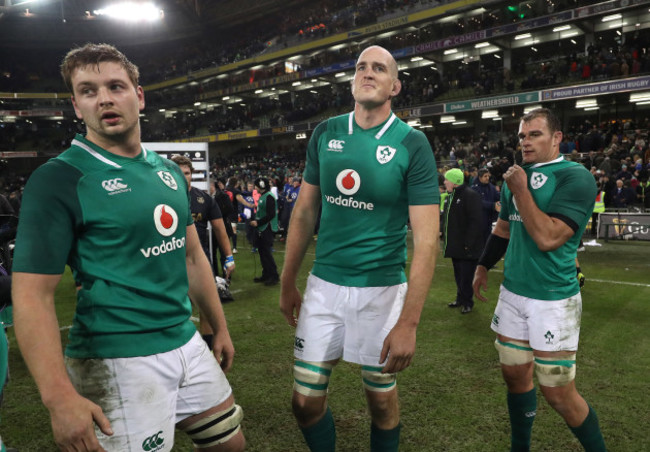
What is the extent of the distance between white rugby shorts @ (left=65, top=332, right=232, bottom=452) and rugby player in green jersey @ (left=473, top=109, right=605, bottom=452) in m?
2.06

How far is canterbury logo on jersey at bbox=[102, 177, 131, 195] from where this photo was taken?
1695 millimetres

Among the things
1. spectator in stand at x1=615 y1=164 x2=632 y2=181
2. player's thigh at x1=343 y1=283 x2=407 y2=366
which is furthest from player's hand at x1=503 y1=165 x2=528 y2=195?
spectator in stand at x1=615 y1=164 x2=632 y2=181

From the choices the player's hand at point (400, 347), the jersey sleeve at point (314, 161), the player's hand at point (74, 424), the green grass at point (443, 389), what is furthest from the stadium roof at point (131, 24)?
the player's hand at point (74, 424)

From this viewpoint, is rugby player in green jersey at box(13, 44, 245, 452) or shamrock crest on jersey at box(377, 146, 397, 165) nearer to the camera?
rugby player in green jersey at box(13, 44, 245, 452)

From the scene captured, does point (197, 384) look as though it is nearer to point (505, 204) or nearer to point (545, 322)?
point (545, 322)

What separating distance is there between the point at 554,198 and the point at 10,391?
505 cm

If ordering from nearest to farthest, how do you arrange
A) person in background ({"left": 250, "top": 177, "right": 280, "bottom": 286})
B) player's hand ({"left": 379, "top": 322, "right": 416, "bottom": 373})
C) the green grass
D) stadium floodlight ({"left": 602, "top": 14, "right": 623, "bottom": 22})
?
player's hand ({"left": 379, "top": 322, "right": 416, "bottom": 373}), the green grass, person in background ({"left": 250, "top": 177, "right": 280, "bottom": 286}), stadium floodlight ({"left": 602, "top": 14, "right": 623, "bottom": 22})

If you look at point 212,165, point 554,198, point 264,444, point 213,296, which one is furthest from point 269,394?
point 212,165

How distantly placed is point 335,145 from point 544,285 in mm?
1545

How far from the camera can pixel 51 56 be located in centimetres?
5222

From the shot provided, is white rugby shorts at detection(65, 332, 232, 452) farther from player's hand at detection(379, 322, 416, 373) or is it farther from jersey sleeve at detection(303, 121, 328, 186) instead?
jersey sleeve at detection(303, 121, 328, 186)

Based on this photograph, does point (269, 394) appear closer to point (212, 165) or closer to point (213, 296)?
point (213, 296)

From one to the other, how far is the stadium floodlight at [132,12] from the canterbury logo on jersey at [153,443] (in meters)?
52.3

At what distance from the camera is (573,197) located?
9.03ft
